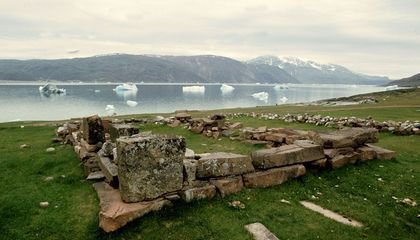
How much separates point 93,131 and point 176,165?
22.1 ft

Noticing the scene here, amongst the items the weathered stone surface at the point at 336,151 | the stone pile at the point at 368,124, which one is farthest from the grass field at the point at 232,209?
the stone pile at the point at 368,124

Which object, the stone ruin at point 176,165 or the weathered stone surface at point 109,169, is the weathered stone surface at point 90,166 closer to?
the stone ruin at point 176,165

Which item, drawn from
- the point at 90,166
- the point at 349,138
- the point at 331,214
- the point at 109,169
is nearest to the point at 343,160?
the point at 349,138

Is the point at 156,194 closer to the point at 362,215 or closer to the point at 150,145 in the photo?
the point at 150,145

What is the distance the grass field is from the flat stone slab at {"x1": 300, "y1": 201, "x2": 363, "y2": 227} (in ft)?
0.71

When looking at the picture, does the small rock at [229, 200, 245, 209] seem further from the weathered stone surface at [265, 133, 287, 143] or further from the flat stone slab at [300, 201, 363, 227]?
the weathered stone surface at [265, 133, 287, 143]

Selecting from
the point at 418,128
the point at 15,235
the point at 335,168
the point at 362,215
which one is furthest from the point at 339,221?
the point at 418,128

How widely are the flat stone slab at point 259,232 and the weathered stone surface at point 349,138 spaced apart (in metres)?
6.62

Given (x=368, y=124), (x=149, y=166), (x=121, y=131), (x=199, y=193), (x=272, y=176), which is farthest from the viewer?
(x=368, y=124)

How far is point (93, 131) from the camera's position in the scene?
1545cm

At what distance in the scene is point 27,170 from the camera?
14016mm

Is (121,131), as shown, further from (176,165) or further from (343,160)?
(343,160)

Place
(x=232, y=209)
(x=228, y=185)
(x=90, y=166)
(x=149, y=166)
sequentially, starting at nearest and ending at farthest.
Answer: (x=149, y=166) < (x=232, y=209) < (x=228, y=185) < (x=90, y=166)

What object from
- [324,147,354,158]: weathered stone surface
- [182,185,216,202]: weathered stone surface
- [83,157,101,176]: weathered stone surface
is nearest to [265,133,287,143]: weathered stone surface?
[324,147,354,158]: weathered stone surface
